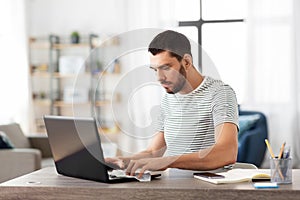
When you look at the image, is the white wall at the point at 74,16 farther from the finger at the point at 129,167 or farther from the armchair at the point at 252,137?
the finger at the point at 129,167

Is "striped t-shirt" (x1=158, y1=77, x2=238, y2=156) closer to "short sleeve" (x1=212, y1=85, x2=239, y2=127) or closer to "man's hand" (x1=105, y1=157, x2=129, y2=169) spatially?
"short sleeve" (x1=212, y1=85, x2=239, y2=127)

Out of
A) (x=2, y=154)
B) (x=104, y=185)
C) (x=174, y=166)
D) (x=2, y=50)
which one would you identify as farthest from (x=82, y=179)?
(x=2, y=50)

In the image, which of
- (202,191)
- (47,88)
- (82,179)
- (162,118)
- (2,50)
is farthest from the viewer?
(47,88)

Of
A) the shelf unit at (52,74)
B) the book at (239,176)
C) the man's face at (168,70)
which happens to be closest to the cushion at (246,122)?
the shelf unit at (52,74)

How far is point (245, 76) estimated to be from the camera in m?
7.05

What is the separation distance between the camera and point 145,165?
2.14 meters

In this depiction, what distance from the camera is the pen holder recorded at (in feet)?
6.82

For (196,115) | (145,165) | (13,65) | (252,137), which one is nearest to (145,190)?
(145,165)

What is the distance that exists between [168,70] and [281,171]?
51 cm

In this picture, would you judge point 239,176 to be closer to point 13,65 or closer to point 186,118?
point 186,118

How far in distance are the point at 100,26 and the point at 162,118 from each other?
500cm

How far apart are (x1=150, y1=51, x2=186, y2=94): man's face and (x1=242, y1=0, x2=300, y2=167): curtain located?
15.9 feet

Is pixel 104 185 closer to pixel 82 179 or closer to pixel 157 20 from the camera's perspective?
pixel 82 179

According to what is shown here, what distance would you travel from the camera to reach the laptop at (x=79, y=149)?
6.86 feet
